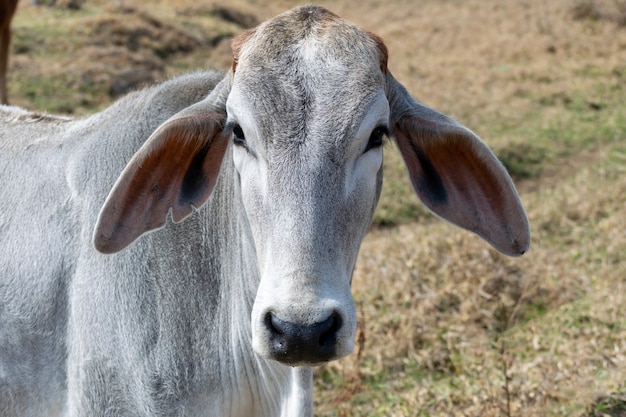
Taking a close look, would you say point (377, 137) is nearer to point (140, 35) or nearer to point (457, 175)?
point (457, 175)

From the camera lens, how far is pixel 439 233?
6922 mm

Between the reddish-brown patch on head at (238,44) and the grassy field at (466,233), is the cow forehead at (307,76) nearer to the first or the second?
the reddish-brown patch on head at (238,44)

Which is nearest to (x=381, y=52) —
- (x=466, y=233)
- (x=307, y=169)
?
(x=307, y=169)

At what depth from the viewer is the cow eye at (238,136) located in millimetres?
3074

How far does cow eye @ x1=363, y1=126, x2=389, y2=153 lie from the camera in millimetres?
3035

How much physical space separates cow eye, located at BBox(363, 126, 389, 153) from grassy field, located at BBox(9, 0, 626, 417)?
1441 mm

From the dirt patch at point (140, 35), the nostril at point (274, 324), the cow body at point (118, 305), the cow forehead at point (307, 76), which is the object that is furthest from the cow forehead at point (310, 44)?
the dirt patch at point (140, 35)

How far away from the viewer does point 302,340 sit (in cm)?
262

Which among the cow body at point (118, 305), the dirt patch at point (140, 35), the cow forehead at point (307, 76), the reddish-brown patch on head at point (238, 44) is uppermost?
the cow forehead at point (307, 76)

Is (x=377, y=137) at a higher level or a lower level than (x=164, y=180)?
higher

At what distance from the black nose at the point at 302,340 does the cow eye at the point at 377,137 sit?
67 cm

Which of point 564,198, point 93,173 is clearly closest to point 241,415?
point 93,173

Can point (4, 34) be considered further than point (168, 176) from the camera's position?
Yes

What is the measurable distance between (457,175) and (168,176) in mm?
1079
